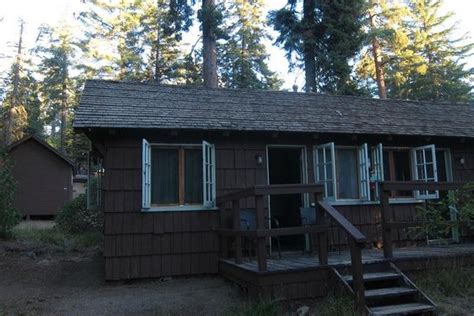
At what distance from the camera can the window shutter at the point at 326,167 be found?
27.5 ft

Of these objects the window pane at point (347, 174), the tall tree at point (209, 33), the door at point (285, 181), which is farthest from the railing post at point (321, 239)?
the tall tree at point (209, 33)

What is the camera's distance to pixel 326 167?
864 cm

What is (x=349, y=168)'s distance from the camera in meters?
9.04

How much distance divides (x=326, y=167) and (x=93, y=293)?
4.73 meters

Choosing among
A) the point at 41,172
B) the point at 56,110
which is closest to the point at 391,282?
the point at 41,172

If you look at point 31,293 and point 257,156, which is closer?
point 31,293

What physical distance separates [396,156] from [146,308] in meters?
6.17

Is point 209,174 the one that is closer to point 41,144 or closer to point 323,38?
point 323,38

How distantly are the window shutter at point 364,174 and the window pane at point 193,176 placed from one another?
3200 mm

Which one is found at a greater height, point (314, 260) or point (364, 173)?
point (364, 173)

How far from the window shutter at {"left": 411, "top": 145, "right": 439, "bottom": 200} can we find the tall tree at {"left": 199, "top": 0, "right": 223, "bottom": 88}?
9193mm

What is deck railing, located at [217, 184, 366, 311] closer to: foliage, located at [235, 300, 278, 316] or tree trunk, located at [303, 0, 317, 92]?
foliage, located at [235, 300, 278, 316]

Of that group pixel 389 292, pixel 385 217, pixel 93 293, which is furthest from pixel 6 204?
pixel 389 292

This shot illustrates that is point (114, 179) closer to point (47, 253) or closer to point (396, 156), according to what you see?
point (47, 253)
